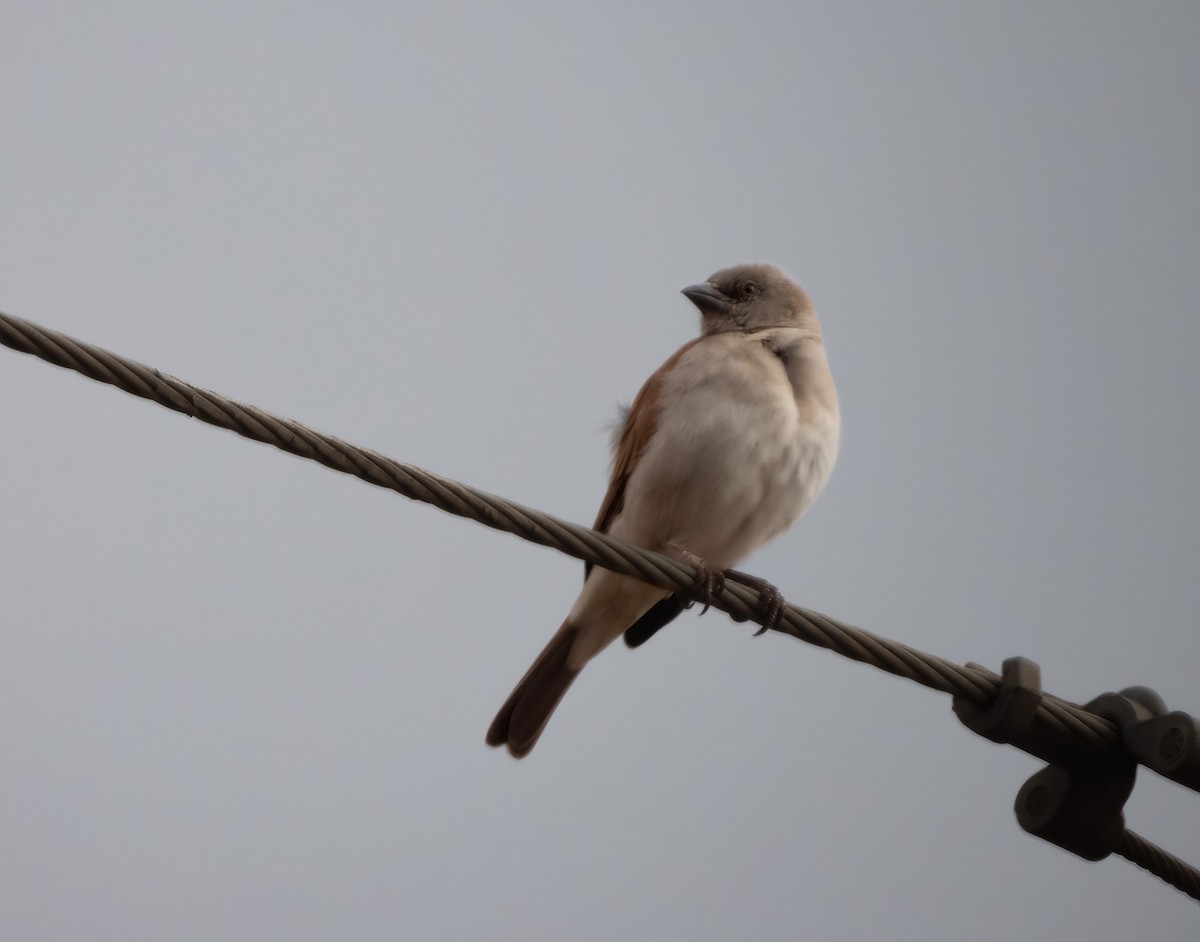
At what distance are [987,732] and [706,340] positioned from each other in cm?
266

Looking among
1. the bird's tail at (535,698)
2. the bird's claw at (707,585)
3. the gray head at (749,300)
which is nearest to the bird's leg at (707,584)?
the bird's claw at (707,585)

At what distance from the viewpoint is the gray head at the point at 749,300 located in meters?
6.68

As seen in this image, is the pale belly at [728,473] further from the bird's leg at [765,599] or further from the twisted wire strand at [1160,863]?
the twisted wire strand at [1160,863]

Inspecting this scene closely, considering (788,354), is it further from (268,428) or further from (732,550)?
(268,428)

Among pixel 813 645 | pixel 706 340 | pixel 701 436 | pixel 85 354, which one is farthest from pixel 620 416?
pixel 85 354

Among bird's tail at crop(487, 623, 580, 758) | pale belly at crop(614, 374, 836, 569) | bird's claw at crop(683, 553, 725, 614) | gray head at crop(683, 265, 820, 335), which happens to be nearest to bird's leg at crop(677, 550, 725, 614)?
bird's claw at crop(683, 553, 725, 614)

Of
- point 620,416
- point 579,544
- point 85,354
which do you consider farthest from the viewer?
point 620,416

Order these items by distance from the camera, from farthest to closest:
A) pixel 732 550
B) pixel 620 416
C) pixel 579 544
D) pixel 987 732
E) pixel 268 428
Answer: pixel 620 416 → pixel 732 550 → pixel 987 732 → pixel 579 544 → pixel 268 428

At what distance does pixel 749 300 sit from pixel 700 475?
5.44 ft

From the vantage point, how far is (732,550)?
579cm

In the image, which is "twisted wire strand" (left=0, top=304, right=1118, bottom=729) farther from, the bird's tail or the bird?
the bird's tail

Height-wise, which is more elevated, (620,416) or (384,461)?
(620,416)

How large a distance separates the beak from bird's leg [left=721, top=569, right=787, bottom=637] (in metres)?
1.64

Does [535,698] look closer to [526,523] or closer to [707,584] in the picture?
[707,584]
